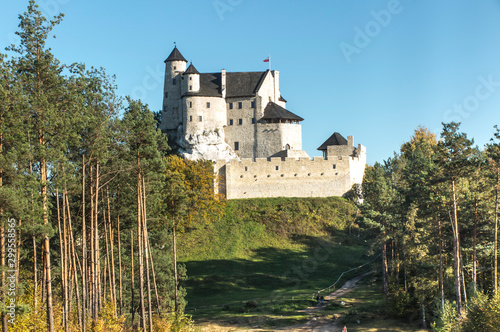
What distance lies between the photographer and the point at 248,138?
79.4 m

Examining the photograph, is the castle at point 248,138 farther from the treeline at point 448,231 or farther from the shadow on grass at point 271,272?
the treeline at point 448,231

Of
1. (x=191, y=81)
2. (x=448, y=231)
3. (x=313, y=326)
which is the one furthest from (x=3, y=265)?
(x=191, y=81)

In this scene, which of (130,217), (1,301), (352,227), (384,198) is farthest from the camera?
(352,227)

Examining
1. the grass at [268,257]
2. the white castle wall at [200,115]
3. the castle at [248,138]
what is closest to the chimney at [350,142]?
the castle at [248,138]

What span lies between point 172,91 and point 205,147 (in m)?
10.4

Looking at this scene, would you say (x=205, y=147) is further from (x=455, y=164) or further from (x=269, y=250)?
(x=455, y=164)

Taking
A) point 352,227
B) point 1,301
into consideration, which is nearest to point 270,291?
point 352,227

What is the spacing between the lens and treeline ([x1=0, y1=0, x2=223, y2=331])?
75.6ft

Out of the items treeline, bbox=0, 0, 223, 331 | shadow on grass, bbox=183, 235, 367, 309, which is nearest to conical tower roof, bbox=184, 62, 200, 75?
shadow on grass, bbox=183, 235, 367, 309

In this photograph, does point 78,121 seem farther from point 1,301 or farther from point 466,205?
point 466,205

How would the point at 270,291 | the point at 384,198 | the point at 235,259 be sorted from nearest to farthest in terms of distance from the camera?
the point at 384,198, the point at 270,291, the point at 235,259

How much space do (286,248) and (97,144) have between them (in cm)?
3783

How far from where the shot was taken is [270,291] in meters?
52.0

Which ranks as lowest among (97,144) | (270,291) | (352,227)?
(270,291)
